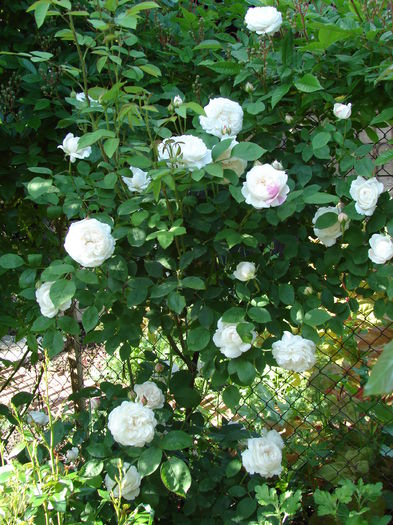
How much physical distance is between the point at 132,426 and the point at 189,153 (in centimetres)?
68

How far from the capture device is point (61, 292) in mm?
1535

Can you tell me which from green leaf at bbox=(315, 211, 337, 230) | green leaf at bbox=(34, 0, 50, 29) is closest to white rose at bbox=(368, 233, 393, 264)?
green leaf at bbox=(315, 211, 337, 230)

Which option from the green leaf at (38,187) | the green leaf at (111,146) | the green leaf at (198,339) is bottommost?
the green leaf at (198,339)

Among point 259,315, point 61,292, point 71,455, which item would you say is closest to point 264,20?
point 259,315

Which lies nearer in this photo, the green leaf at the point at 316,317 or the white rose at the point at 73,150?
the green leaf at the point at 316,317

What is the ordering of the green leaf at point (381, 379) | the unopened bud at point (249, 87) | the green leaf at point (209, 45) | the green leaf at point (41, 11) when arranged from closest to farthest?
1. the green leaf at point (381, 379)
2. the green leaf at point (41, 11)
3. the unopened bud at point (249, 87)
4. the green leaf at point (209, 45)

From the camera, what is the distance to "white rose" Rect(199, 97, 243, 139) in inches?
63.6

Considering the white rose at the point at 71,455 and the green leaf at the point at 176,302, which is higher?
the green leaf at the point at 176,302

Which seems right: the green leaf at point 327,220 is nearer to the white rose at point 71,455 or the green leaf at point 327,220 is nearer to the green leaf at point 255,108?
the green leaf at point 255,108

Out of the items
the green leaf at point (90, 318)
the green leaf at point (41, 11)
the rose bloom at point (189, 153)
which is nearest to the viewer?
the green leaf at point (41, 11)

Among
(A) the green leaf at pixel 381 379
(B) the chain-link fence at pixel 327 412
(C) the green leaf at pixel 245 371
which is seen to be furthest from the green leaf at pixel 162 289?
(A) the green leaf at pixel 381 379

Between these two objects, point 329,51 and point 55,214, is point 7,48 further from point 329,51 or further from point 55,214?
point 329,51

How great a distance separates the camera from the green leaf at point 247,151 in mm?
1515

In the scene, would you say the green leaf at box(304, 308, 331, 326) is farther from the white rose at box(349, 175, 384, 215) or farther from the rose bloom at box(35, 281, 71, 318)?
the rose bloom at box(35, 281, 71, 318)
